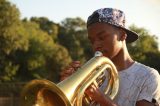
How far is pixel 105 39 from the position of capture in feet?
15.3

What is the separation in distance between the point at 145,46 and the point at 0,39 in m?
35.6

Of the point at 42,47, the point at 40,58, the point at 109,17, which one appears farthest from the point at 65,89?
the point at 42,47

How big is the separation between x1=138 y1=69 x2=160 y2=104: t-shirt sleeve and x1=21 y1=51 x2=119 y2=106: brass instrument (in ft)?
1.42

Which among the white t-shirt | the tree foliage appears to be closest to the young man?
the white t-shirt

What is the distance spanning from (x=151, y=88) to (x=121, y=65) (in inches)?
15.2

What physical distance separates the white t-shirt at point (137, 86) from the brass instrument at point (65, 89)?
0.99 feet

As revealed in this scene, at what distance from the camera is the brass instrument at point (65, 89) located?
4.09 m

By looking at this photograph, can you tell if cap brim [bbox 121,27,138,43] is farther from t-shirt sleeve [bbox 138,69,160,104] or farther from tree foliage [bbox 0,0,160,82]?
tree foliage [bbox 0,0,160,82]

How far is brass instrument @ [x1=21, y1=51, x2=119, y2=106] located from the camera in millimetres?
4086

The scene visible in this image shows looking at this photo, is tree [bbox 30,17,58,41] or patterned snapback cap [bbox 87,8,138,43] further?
tree [bbox 30,17,58,41]

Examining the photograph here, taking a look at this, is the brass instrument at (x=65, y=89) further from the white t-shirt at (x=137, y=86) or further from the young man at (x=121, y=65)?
the white t-shirt at (x=137, y=86)

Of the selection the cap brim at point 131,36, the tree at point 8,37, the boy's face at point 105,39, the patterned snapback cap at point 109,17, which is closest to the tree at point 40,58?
the tree at point 8,37

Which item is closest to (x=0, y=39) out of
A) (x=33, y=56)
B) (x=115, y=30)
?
(x=33, y=56)

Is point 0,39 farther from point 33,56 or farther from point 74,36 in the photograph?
point 74,36
